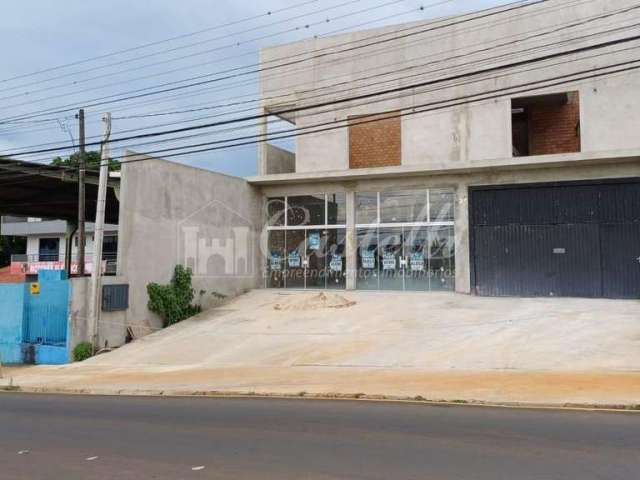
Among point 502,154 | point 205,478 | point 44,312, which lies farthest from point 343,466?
point 502,154

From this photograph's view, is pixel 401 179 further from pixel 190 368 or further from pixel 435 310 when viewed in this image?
pixel 190 368

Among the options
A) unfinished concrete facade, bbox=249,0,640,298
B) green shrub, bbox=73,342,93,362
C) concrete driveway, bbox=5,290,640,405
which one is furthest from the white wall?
green shrub, bbox=73,342,93,362

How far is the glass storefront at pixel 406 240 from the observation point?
79.3 ft

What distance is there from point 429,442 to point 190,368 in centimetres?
979

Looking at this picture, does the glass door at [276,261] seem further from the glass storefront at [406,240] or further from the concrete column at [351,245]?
the glass storefront at [406,240]

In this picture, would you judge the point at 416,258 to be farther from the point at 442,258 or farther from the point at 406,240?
the point at 442,258

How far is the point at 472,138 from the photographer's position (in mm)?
23312

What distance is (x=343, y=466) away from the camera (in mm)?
6102

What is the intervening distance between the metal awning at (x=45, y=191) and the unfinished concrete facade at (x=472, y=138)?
23.7ft

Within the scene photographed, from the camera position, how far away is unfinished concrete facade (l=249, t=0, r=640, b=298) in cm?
2158

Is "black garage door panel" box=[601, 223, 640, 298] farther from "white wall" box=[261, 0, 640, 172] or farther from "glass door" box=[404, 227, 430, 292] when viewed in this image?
"glass door" box=[404, 227, 430, 292]

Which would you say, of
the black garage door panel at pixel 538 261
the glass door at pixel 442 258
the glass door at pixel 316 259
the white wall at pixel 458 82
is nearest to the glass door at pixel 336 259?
the glass door at pixel 316 259

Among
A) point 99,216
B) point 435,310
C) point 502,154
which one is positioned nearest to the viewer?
point 99,216
